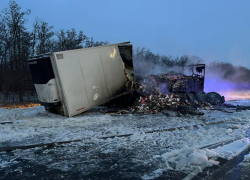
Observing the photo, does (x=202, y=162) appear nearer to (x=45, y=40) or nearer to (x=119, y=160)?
(x=119, y=160)

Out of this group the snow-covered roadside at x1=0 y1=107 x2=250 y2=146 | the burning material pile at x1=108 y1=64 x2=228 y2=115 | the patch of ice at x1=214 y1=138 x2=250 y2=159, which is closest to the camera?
the patch of ice at x1=214 y1=138 x2=250 y2=159

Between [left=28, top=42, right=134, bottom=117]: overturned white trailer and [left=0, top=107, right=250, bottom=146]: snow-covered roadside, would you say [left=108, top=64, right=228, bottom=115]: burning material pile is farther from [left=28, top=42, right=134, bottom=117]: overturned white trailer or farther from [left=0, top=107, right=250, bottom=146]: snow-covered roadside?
[left=0, top=107, right=250, bottom=146]: snow-covered roadside

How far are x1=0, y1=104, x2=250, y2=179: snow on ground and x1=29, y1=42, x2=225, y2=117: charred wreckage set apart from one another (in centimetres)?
124

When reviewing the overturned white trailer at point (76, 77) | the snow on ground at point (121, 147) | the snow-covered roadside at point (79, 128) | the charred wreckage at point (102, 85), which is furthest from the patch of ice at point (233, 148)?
the overturned white trailer at point (76, 77)

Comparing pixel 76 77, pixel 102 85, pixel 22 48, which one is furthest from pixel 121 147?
pixel 22 48

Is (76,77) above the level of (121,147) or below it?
above

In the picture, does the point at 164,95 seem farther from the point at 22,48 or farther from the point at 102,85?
the point at 22,48

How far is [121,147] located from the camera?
16.6 feet

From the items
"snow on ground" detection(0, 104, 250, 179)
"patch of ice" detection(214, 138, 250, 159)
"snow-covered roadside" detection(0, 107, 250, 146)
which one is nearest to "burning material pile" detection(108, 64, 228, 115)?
"snow-covered roadside" detection(0, 107, 250, 146)

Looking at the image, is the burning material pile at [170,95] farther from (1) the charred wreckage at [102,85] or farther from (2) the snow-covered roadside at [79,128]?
(2) the snow-covered roadside at [79,128]

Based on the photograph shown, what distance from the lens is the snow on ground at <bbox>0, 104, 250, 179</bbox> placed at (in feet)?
12.9

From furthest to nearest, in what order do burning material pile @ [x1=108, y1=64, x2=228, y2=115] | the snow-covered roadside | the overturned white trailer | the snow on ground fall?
burning material pile @ [x1=108, y1=64, x2=228, y2=115] → the overturned white trailer → the snow-covered roadside → the snow on ground

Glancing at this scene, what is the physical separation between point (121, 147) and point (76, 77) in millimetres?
4549

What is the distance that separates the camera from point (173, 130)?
6.74 m
